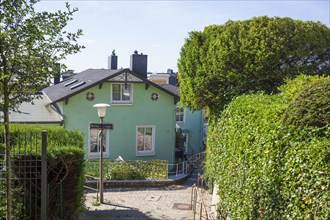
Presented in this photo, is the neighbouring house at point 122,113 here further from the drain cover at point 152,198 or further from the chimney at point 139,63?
the drain cover at point 152,198

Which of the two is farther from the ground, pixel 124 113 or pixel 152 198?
pixel 124 113

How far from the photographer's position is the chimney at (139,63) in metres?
22.6

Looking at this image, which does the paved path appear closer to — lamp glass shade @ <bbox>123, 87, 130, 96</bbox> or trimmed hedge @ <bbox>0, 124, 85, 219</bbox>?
trimmed hedge @ <bbox>0, 124, 85, 219</bbox>

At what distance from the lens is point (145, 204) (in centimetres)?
1130

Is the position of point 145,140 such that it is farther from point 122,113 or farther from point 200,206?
point 200,206

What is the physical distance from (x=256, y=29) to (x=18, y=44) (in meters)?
6.22

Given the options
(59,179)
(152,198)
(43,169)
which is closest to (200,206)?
(152,198)

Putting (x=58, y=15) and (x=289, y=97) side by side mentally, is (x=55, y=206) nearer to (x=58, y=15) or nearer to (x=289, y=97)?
(x=58, y=15)

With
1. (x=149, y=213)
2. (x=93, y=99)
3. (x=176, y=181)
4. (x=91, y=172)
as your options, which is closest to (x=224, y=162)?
(x=149, y=213)

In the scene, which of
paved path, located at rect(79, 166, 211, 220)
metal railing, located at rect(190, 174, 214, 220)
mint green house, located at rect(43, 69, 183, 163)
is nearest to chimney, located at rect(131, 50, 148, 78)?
mint green house, located at rect(43, 69, 183, 163)

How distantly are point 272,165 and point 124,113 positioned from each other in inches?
608

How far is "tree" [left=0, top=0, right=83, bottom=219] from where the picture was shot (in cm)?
478

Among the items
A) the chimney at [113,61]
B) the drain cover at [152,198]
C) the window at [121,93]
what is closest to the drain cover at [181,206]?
the drain cover at [152,198]

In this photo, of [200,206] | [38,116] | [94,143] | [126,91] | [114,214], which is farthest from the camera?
[126,91]
